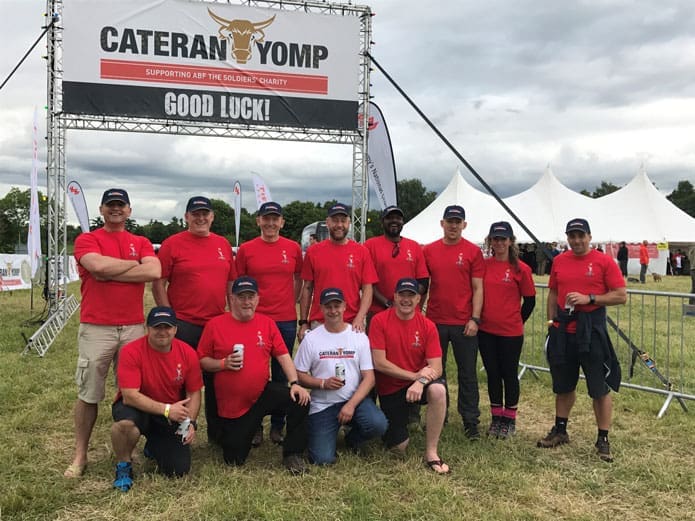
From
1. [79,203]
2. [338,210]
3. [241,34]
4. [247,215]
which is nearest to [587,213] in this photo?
[241,34]

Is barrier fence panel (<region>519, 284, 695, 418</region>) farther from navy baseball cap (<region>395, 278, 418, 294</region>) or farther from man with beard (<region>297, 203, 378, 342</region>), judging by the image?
man with beard (<region>297, 203, 378, 342</region>)

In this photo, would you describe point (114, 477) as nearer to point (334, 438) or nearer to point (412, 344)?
point (334, 438)

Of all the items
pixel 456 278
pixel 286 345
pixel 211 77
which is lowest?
pixel 286 345

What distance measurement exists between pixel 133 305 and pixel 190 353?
0.58 m

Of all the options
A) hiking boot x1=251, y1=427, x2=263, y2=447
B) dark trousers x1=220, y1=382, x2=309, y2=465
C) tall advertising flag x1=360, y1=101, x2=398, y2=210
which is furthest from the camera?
tall advertising flag x1=360, y1=101, x2=398, y2=210

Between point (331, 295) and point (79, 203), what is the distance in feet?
40.4

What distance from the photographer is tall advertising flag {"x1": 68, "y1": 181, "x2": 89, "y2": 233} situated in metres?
13.8

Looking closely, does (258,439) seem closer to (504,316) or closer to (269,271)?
(269,271)

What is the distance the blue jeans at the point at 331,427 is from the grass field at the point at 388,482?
0.14m

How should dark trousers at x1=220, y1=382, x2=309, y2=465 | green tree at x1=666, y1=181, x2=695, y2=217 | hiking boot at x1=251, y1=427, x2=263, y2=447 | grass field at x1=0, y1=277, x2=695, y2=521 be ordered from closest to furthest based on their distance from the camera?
grass field at x1=0, y1=277, x2=695, y2=521
dark trousers at x1=220, y1=382, x2=309, y2=465
hiking boot at x1=251, y1=427, x2=263, y2=447
green tree at x1=666, y1=181, x2=695, y2=217

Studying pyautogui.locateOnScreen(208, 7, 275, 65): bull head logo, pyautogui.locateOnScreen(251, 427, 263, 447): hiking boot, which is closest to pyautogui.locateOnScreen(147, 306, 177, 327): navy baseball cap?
pyautogui.locateOnScreen(251, 427, 263, 447): hiking boot

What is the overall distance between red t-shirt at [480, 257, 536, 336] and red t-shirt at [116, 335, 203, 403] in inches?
96.5

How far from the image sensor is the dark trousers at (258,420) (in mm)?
3994

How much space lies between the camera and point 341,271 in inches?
174
